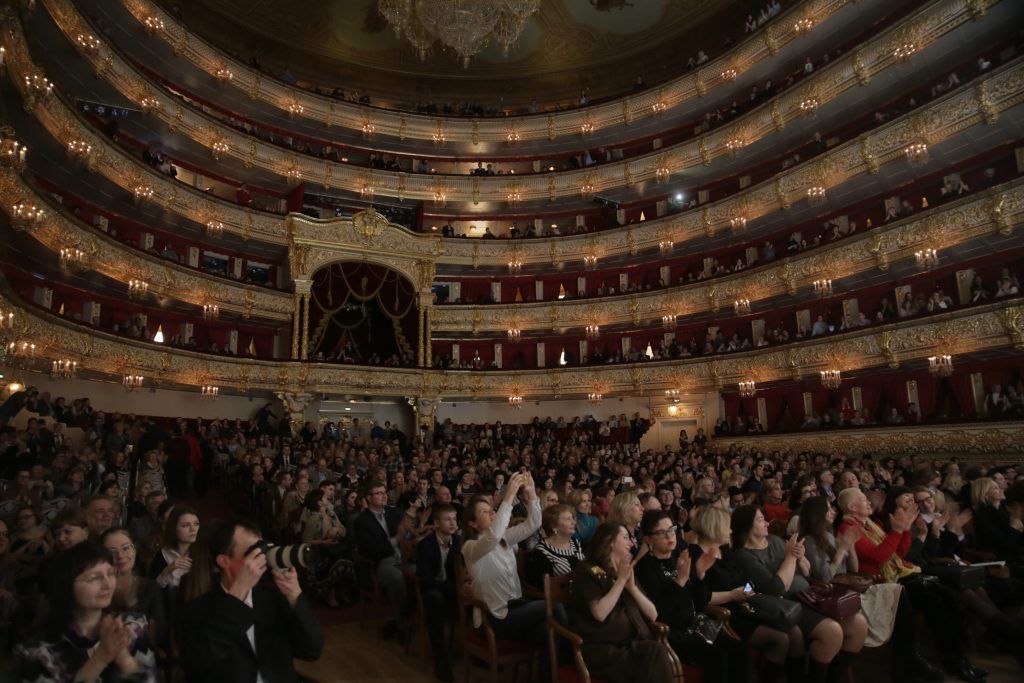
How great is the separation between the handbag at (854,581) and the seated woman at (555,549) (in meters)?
1.67

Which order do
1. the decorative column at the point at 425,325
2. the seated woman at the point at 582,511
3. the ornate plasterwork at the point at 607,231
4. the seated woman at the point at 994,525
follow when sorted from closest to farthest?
the seated woman at the point at 994,525, the seated woman at the point at 582,511, the ornate plasterwork at the point at 607,231, the decorative column at the point at 425,325

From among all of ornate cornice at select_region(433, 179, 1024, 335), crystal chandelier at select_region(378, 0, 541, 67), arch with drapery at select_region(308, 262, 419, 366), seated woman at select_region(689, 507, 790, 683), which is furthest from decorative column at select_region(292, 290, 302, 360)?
seated woman at select_region(689, 507, 790, 683)

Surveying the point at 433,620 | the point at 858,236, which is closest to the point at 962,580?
the point at 433,620

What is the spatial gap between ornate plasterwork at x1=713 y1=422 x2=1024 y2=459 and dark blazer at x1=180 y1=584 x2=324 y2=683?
51.7ft

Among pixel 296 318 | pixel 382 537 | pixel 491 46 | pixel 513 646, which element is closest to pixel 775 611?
pixel 513 646

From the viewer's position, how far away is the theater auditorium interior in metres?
3.97

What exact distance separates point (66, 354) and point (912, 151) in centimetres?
2061

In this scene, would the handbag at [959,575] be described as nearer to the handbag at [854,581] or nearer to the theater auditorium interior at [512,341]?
the theater auditorium interior at [512,341]

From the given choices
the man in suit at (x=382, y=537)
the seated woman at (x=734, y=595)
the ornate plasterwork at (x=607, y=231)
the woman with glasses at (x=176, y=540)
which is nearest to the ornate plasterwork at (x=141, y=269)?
the ornate plasterwork at (x=607, y=231)

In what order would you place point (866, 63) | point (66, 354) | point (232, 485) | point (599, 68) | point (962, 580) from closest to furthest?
point (962, 580) < point (232, 485) < point (66, 354) < point (866, 63) < point (599, 68)

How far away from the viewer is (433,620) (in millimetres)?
4906

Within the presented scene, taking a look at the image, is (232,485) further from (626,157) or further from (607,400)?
(626,157)

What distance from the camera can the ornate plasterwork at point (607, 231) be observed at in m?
14.8

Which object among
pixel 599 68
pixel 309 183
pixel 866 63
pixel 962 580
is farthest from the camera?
pixel 599 68
